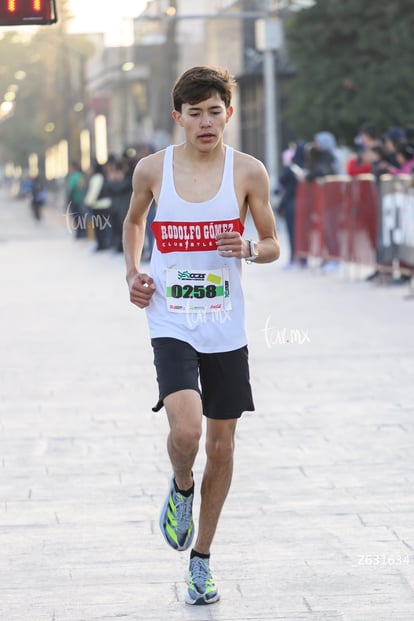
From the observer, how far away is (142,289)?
15.8 ft

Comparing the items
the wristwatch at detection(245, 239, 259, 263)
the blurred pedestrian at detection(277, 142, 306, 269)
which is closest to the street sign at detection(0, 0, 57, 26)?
the wristwatch at detection(245, 239, 259, 263)

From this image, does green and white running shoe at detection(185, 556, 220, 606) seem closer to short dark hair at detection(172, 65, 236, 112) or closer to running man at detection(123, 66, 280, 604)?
running man at detection(123, 66, 280, 604)

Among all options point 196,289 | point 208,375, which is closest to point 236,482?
point 208,375

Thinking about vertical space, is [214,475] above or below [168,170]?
below

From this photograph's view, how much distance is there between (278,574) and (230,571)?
18 centimetres

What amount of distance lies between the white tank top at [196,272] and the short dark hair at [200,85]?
0.71 feet

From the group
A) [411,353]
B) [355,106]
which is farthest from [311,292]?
[355,106]

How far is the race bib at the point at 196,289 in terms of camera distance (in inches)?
190

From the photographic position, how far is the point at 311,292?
55.1 feet

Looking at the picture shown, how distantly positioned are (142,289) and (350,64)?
35024 millimetres

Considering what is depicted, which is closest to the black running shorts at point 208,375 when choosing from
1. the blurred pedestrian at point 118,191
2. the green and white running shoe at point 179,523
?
the green and white running shoe at point 179,523

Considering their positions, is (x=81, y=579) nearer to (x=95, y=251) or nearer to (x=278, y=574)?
(x=278, y=574)

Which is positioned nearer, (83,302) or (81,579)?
(81,579)

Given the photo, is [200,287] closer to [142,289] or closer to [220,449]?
[142,289]
